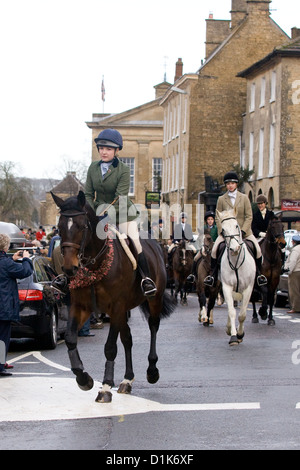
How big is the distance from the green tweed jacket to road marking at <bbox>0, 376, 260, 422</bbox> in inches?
77.7

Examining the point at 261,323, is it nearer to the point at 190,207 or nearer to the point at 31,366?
the point at 31,366

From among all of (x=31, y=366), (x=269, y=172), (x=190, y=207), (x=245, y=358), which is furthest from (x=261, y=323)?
(x=190, y=207)

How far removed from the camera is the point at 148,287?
10641mm

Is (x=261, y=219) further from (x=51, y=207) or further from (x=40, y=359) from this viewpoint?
(x=51, y=207)

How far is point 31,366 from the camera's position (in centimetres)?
1323

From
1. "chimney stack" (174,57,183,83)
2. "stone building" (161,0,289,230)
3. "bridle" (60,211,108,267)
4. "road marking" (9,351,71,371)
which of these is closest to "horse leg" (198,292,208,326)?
"road marking" (9,351,71,371)

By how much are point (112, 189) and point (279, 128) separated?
36997 millimetres

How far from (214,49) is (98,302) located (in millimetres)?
57052

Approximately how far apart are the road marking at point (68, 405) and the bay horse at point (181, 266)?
1722 centimetres

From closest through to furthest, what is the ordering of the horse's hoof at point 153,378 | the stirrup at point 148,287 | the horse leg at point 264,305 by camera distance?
the stirrup at point 148,287
the horse's hoof at point 153,378
the horse leg at point 264,305

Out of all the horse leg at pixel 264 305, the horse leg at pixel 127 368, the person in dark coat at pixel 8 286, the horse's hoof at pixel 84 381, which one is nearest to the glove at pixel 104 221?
the horse leg at pixel 127 368

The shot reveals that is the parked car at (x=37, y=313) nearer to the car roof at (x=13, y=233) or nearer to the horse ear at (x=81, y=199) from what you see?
the car roof at (x=13, y=233)

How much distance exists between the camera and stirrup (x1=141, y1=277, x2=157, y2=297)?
34.9 feet

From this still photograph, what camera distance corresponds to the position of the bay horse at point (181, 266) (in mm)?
27984
